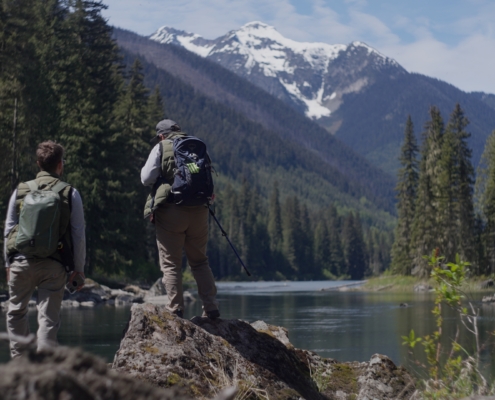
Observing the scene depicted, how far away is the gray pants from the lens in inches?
227

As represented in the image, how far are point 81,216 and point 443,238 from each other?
1984 inches

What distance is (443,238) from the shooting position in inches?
2120

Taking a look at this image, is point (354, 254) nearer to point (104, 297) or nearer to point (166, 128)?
point (104, 297)

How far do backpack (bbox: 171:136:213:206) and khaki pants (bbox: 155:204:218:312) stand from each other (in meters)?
0.17

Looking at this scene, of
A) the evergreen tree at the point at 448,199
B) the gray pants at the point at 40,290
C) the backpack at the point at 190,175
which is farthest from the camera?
the evergreen tree at the point at 448,199

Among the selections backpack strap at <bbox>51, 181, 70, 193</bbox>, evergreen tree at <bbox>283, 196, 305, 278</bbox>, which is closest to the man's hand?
backpack strap at <bbox>51, 181, 70, 193</bbox>

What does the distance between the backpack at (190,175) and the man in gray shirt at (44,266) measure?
0.96 meters

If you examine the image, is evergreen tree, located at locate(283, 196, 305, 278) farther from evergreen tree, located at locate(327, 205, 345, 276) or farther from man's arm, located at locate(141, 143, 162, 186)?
man's arm, located at locate(141, 143, 162, 186)

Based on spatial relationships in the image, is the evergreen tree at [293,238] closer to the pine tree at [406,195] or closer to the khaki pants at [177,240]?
the pine tree at [406,195]

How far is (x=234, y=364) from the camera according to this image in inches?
254

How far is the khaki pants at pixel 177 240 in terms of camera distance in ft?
22.1

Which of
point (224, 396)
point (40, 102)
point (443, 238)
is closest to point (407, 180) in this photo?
point (443, 238)

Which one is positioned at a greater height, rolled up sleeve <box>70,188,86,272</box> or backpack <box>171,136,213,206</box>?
backpack <box>171,136,213,206</box>

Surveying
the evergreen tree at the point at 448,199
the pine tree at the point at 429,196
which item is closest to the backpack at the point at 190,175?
the evergreen tree at the point at 448,199
